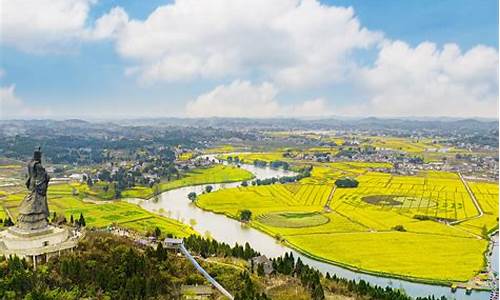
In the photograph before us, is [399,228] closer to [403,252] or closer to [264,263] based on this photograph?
[403,252]

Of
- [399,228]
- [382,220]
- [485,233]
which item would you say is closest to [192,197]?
[382,220]

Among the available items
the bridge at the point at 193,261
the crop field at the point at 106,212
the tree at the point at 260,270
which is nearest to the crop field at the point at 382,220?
the crop field at the point at 106,212

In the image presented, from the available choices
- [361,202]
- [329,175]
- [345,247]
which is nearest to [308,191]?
[361,202]

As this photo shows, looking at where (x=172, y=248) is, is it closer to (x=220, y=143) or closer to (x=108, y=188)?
(x=108, y=188)

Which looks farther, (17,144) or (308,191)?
(17,144)

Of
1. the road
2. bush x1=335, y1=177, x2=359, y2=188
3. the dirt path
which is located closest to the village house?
the road

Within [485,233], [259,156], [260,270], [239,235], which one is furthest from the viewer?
[259,156]

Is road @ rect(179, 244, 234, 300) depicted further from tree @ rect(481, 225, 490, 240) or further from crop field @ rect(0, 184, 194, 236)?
tree @ rect(481, 225, 490, 240)
